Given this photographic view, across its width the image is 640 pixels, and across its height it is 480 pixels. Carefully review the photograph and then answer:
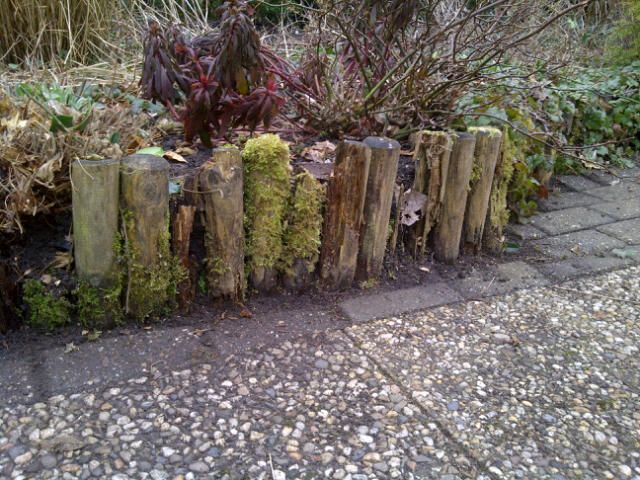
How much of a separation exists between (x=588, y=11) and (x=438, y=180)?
564 cm

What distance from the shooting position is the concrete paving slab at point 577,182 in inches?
163

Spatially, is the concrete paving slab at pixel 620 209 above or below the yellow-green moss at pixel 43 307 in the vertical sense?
above

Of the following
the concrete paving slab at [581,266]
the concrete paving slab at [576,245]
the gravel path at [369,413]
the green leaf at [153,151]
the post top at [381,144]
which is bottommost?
the gravel path at [369,413]

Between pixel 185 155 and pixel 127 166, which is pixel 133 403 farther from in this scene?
pixel 185 155

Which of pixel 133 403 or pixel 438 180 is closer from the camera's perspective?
pixel 133 403

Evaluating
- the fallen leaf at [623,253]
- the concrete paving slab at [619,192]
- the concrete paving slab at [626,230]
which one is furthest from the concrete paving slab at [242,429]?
the concrete paving slab at [619,192]

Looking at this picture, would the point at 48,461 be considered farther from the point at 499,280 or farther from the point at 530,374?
the point at 499,280

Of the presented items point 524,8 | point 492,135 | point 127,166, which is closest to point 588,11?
point 524,8

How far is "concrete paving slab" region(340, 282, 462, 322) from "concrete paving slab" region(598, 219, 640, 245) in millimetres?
1243

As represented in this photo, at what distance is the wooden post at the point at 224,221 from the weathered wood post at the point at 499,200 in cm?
131

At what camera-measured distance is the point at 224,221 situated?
7.61ft

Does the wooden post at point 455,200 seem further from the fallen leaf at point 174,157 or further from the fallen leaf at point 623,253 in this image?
the fallen leaf at point 174,157

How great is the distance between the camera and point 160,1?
516 cm

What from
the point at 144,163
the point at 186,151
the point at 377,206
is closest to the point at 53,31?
the point at 186,151
